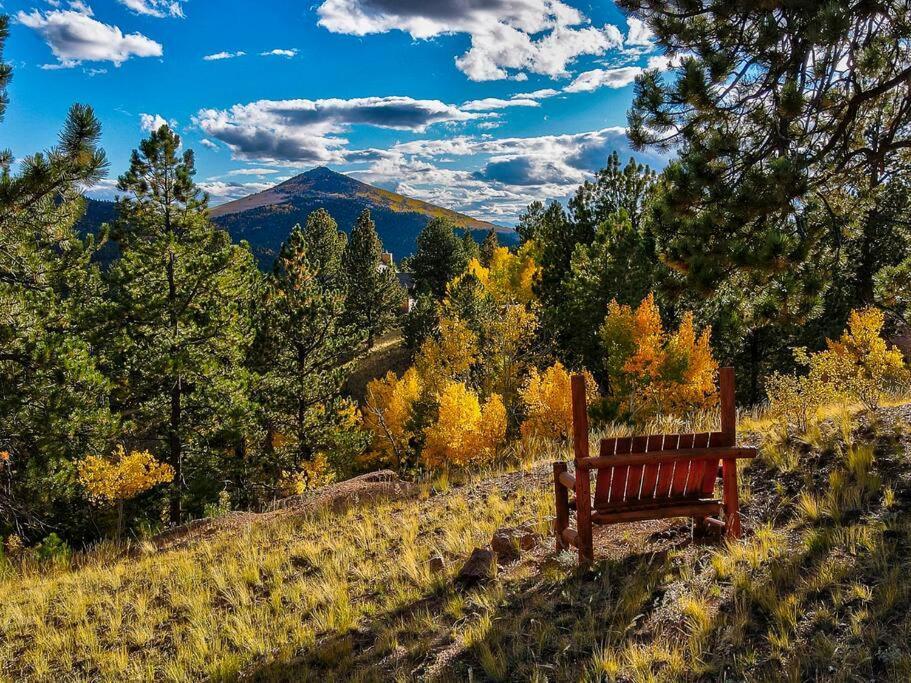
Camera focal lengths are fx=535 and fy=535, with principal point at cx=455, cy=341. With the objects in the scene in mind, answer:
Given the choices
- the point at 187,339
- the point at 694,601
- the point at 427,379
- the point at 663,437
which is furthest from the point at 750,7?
the point at 427,379

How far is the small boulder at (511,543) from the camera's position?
590cm

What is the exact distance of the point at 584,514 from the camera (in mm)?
5125

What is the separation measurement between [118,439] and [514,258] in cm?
3987

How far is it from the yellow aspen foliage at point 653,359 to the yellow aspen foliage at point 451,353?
11.5 meters

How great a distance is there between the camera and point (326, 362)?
24.0m

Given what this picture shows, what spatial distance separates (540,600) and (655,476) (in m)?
1.60

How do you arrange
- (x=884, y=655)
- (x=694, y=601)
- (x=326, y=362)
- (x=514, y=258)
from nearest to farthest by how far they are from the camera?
(x=884, y=655), (x=694, y=601), (x=326, y=362), (x=514, y=258)

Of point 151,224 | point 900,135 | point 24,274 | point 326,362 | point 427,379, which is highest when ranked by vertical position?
point 151,224

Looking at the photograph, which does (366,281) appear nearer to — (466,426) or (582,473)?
(466,426)

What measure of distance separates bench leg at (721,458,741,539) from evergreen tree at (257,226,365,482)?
62.5ft

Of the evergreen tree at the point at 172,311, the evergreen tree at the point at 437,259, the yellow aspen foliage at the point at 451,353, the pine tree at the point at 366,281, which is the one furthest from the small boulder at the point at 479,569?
the evergreen tree at the point at 437,259

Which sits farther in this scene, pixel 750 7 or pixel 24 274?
pixel 24 274

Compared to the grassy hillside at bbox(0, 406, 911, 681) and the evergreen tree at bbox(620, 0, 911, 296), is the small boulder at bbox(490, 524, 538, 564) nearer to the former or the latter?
the grassy hillside at bbox(0, 406, 911, 681)

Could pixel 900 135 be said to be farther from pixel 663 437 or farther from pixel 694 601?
pixel 694 601
